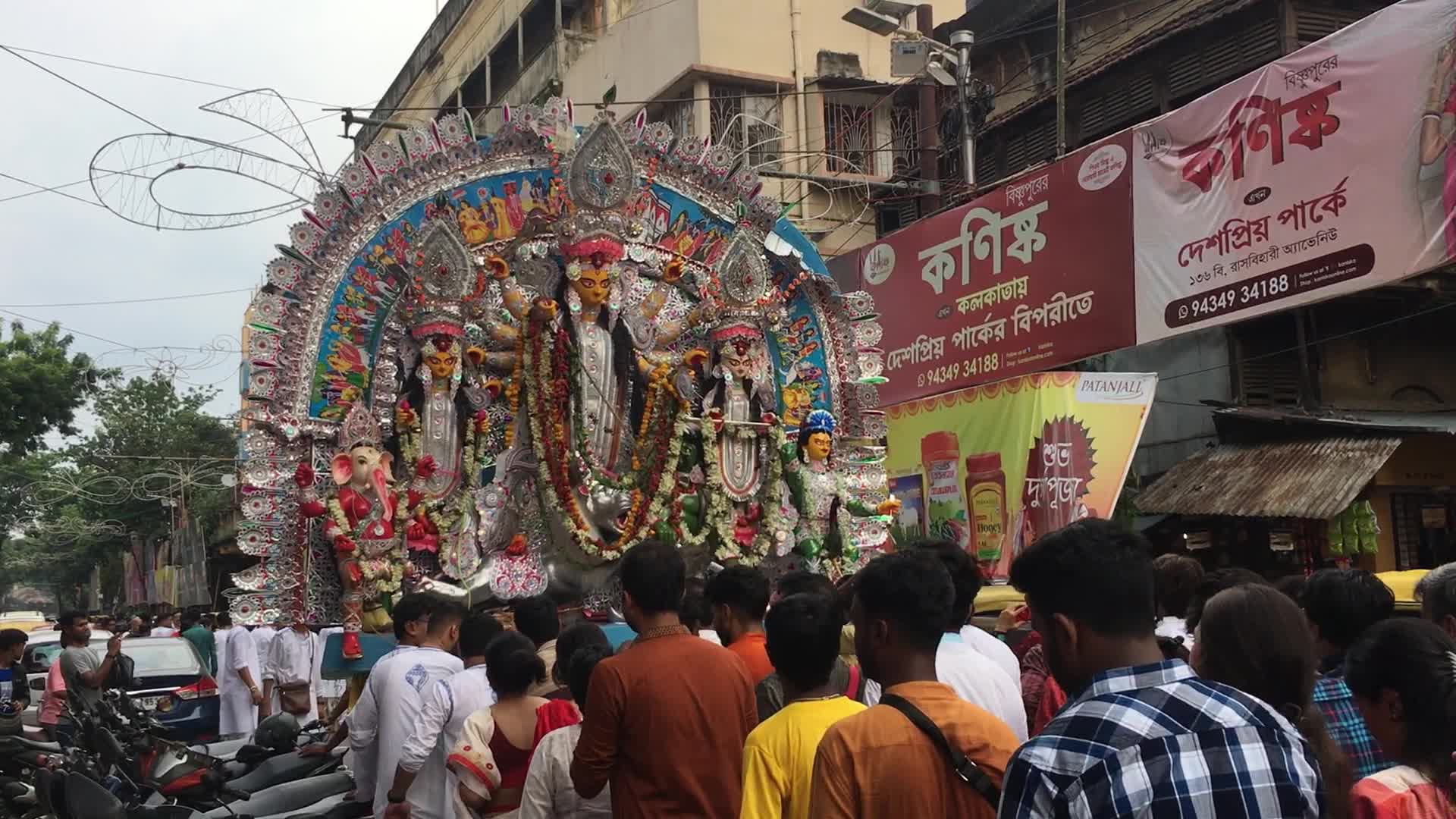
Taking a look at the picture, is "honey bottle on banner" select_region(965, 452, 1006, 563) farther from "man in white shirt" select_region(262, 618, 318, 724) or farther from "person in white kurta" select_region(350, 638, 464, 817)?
"person in white kurta" select_region(350, 638, 464, 817)


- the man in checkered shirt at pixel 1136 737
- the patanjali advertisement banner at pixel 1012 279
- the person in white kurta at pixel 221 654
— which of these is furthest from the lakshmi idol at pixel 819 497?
the man in checkered shirt at pixel 1136 737

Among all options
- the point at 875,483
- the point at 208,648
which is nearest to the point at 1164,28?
the point at 875,483

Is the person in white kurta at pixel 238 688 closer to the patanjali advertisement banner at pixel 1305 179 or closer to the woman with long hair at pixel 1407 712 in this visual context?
the patanjali advertisement banner at pixel 1305 179

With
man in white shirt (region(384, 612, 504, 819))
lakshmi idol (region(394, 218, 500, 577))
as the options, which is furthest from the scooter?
lakshmi idol (region(394, 218, 500, 577))

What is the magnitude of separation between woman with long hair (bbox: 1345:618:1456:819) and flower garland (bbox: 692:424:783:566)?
6.88 metres

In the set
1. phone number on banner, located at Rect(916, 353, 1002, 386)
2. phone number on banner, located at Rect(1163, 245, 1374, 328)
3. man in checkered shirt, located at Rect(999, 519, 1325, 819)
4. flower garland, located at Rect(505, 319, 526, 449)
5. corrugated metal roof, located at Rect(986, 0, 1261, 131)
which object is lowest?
man in checkered shirt, located at Rect(999, 519, 1325, 819)

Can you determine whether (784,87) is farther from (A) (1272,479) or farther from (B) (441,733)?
(B) (441,733)

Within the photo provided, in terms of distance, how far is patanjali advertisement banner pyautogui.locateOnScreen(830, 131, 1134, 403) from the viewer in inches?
494

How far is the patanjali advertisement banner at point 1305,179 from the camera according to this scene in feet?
31.5

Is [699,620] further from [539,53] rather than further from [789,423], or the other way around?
[539,53]

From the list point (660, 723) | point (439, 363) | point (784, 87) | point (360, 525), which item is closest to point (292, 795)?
point (360, 525)

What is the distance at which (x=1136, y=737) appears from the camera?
193 centimetres

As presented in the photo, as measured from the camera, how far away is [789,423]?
10.2 m

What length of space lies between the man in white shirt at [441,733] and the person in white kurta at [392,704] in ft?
0.65
